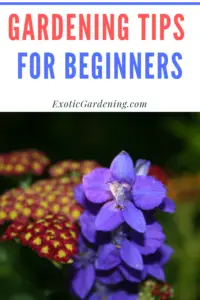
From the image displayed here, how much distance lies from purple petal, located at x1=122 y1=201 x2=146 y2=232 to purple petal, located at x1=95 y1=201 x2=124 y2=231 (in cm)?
1

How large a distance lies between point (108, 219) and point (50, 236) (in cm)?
14

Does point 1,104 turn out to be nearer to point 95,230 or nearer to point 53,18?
point 53,18

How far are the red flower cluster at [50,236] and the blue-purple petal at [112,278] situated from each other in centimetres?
8

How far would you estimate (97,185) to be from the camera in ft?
3.61

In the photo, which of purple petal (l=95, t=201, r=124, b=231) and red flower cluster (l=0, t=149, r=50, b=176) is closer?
purple petal (l=95, t=201, r=124, b=231)

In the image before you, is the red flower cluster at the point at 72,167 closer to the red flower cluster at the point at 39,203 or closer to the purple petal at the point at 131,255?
the red flower cluster at the point at 39,203

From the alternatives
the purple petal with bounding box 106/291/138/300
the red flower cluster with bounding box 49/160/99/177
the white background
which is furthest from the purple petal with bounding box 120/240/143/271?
the white background

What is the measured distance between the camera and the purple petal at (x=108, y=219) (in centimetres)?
106

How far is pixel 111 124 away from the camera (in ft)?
10.4

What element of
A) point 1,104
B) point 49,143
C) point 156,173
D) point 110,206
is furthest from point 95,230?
point 49,143

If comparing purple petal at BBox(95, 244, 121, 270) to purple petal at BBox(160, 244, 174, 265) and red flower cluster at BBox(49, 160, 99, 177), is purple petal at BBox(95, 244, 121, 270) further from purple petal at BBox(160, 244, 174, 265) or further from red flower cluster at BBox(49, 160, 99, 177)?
red flower cluster at BBox(49, 160, 99, 177)

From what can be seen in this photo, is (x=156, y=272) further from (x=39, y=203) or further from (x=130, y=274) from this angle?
(x=39, y=203)

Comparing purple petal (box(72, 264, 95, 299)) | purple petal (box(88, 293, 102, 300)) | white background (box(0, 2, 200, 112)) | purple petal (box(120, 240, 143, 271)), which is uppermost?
A: white background (box(0, 2, 200, 112))

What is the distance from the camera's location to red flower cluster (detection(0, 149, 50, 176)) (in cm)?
143
